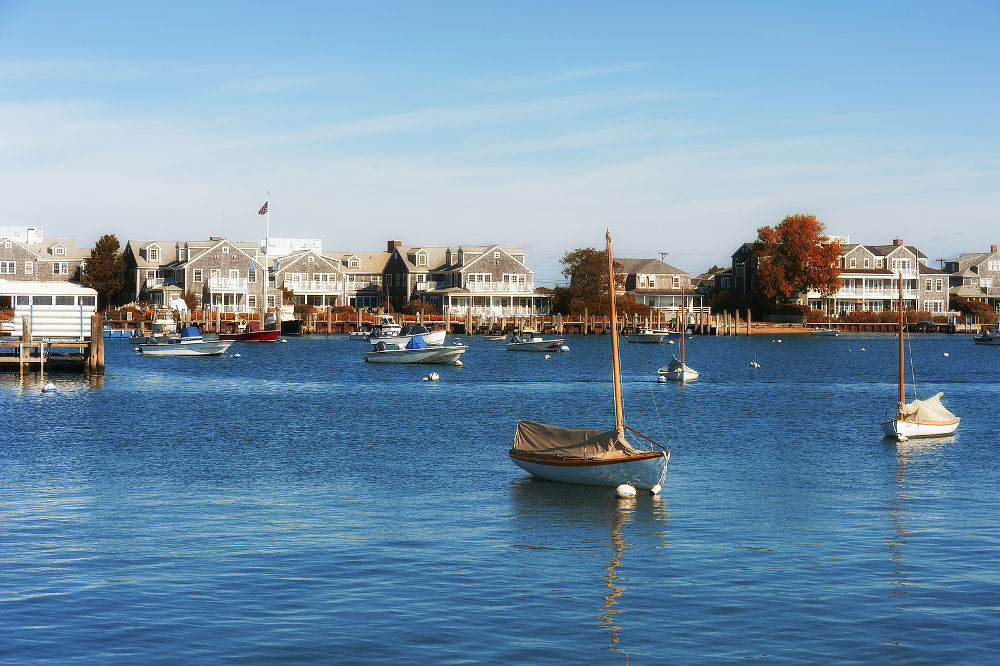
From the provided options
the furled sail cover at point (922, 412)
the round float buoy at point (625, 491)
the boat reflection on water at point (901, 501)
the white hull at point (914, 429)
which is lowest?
the boat reflection on water at point (901, 501)

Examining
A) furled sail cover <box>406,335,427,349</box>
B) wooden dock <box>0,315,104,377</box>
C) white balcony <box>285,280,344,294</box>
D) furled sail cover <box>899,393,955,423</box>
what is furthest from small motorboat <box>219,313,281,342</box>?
furled sail cover <box>899,393,955,423</box>

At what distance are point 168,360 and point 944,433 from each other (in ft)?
231

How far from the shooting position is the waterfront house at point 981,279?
189 m

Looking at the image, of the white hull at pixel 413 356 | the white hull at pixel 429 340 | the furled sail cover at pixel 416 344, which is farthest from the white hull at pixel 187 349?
the furled sail cover at pixel 416 344

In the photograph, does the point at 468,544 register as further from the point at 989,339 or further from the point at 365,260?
the point at 365,260

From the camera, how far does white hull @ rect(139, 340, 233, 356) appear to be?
98.9 m

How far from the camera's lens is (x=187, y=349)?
99.2 metres

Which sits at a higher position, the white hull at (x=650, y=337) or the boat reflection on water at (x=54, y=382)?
the white hull at (x=650, y=337)

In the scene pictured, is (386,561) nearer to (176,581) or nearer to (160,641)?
(176,581)

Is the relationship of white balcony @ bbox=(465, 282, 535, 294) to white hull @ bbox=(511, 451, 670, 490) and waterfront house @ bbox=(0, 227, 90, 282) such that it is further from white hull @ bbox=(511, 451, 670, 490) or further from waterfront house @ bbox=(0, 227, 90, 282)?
white hull @ bbox=(511, 451, 670, 490)

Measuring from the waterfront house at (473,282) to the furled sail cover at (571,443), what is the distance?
386 ft

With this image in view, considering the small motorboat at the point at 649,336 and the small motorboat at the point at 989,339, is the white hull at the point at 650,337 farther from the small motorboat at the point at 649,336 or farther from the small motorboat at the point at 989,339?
the small motorboat at the point at 989,339

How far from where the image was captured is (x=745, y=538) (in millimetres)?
24938

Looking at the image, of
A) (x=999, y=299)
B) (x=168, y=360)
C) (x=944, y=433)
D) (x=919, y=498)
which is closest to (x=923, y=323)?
(x=999, y=299)
